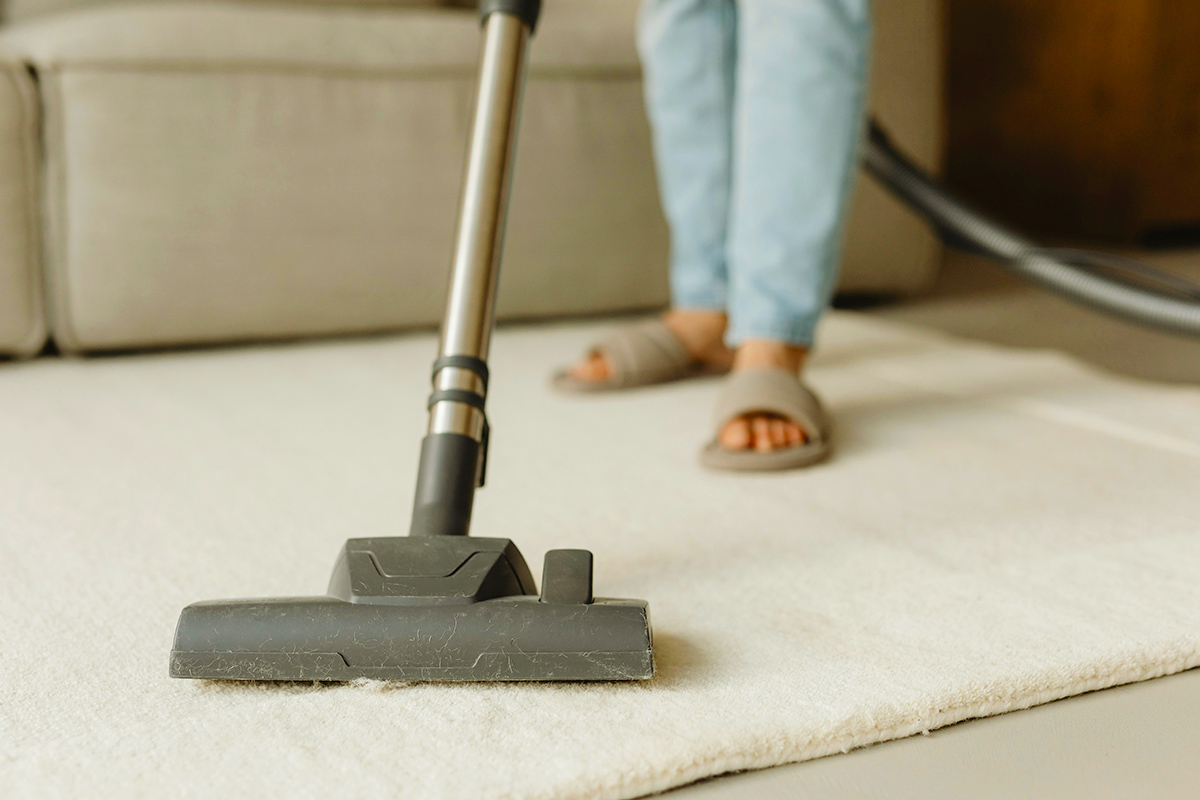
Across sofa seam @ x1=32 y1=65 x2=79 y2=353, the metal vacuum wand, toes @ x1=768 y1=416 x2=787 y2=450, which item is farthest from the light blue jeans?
sofa seam @ x1=32 y1=65 x2=79 y2=353

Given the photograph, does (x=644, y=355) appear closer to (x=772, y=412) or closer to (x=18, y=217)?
(x=772, y=412)

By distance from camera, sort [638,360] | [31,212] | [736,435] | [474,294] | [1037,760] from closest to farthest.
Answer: [1037,760] < [474,294] < [736,435] < [638,360] < [31,212]

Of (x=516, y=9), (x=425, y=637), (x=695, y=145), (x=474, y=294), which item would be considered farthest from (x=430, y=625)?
(x=695, y=145)

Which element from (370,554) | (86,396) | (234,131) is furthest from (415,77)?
(370,554)

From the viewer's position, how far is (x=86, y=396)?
1.15 meters

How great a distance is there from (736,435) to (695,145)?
16.1 inches

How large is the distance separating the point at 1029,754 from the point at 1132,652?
0.10 meters

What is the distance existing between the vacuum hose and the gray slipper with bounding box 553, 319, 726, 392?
399 millimetres

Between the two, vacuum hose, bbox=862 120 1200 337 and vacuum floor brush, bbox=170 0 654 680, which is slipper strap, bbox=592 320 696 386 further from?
vacuum floor brush, bbox=170 0 654 680

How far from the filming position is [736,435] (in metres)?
0.92

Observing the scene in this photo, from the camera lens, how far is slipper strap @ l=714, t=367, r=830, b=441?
0.92 m

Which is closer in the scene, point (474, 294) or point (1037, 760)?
point (1037, 760)

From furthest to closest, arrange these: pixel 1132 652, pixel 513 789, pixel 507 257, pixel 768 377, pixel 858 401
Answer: pixel 507 257
pixel 858 401
pixel 768 377
pixel 1132 652
pixel 513 789

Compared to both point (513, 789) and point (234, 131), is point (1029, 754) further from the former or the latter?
point (234, 131)
